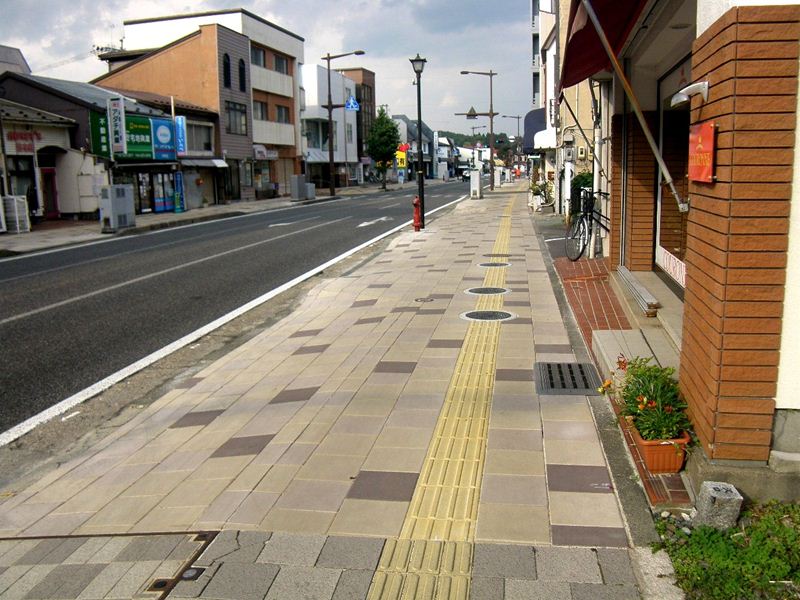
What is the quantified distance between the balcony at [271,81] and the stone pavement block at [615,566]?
50617mm

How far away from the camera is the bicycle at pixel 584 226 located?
13.4 m

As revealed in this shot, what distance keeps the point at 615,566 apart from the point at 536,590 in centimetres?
44

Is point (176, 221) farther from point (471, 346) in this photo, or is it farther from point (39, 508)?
point (39, 508)

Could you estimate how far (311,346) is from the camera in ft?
27.6

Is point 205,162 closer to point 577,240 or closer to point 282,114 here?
point 282,114

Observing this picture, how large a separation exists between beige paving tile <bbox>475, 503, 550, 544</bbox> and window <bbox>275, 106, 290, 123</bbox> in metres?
53.7

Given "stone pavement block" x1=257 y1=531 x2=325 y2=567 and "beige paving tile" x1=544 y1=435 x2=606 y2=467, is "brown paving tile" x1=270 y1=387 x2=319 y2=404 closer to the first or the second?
"beige paving tile" x1=544 y1=435 x2=606 y2=467

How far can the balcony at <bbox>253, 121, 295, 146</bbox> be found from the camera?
51.5m

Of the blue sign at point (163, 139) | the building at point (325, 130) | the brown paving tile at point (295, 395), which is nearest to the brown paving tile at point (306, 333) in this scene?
the brown paving tile at point (295, 395)

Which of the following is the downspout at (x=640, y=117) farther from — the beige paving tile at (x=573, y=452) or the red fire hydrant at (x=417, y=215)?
the red fire hydrant at (x=417, y=215)

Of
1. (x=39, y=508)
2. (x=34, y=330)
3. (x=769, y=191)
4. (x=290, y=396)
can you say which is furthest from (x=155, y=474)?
(x=34, y=330)

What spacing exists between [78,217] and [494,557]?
104ft

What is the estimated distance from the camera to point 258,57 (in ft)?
172

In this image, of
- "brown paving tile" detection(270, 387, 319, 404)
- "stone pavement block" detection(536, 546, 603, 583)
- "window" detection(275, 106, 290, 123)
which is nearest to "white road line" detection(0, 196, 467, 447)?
"brown paving tile" detection(270, 387, 319, 404)
